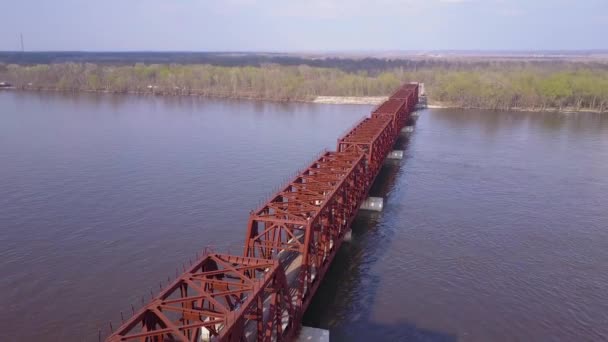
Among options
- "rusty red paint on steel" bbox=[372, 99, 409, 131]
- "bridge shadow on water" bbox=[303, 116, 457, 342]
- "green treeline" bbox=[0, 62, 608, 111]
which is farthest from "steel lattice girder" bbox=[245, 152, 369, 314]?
"green treeline" bbox=[0, 62, 608, 111]

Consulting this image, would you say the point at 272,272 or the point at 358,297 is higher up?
the point at 272,272

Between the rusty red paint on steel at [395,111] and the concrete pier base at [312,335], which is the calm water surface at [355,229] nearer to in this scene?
the concrete pier base at [312,335]

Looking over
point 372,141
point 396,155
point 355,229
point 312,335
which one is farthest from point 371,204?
point 312,335

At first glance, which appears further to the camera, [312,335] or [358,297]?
[358,297]

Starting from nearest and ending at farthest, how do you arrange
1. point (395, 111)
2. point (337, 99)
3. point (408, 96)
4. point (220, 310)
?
point (220, 310) → point (395, 111) → point (408, 96) → point (337, 99)

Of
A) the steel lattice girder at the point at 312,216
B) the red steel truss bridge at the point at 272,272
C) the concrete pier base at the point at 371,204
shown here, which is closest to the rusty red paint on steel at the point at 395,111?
the red steel truss bridge at the point at 272,272

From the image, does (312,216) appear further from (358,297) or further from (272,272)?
(358,297)

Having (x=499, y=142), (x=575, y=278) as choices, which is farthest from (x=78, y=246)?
(x=499, y=142)
